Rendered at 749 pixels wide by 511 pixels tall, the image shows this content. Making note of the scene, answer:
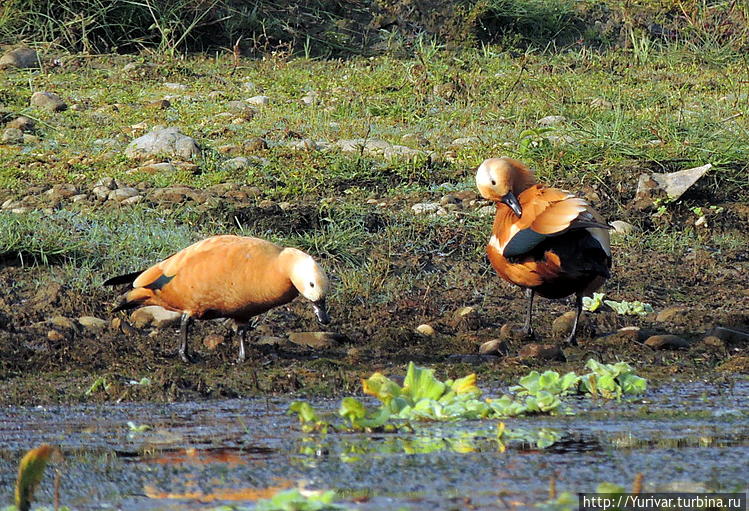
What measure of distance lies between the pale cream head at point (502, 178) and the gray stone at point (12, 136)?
4.13 metres

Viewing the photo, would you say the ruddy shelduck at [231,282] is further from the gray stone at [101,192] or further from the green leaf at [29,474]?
the green leaf at [29,474]

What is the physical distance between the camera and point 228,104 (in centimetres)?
1051

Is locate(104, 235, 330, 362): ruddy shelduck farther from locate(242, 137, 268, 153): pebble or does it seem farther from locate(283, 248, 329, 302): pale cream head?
locate(242, 137, 268, 153): pebble

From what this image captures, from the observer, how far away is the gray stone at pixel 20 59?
11086mm

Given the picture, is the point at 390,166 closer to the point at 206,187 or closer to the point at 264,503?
the point at 206,187

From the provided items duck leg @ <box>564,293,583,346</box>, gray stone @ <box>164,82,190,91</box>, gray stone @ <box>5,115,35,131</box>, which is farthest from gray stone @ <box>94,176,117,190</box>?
duck leg @ <box>564,293,583,346</box>

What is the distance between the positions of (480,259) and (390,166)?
148cm

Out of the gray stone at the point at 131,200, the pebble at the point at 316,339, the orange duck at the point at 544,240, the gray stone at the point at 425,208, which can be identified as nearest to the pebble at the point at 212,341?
the pebble at the point at 316,339

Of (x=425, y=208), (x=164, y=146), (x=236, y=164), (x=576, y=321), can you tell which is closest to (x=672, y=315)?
(x=576, y=321)

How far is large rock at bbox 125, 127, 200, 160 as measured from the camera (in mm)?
9078

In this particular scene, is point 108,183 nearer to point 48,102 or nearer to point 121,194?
point 121,194

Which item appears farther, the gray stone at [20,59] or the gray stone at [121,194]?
the gray stone at [20,59]

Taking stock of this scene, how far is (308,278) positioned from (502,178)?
137 cm

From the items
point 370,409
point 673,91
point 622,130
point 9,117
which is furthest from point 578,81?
point 370,409
